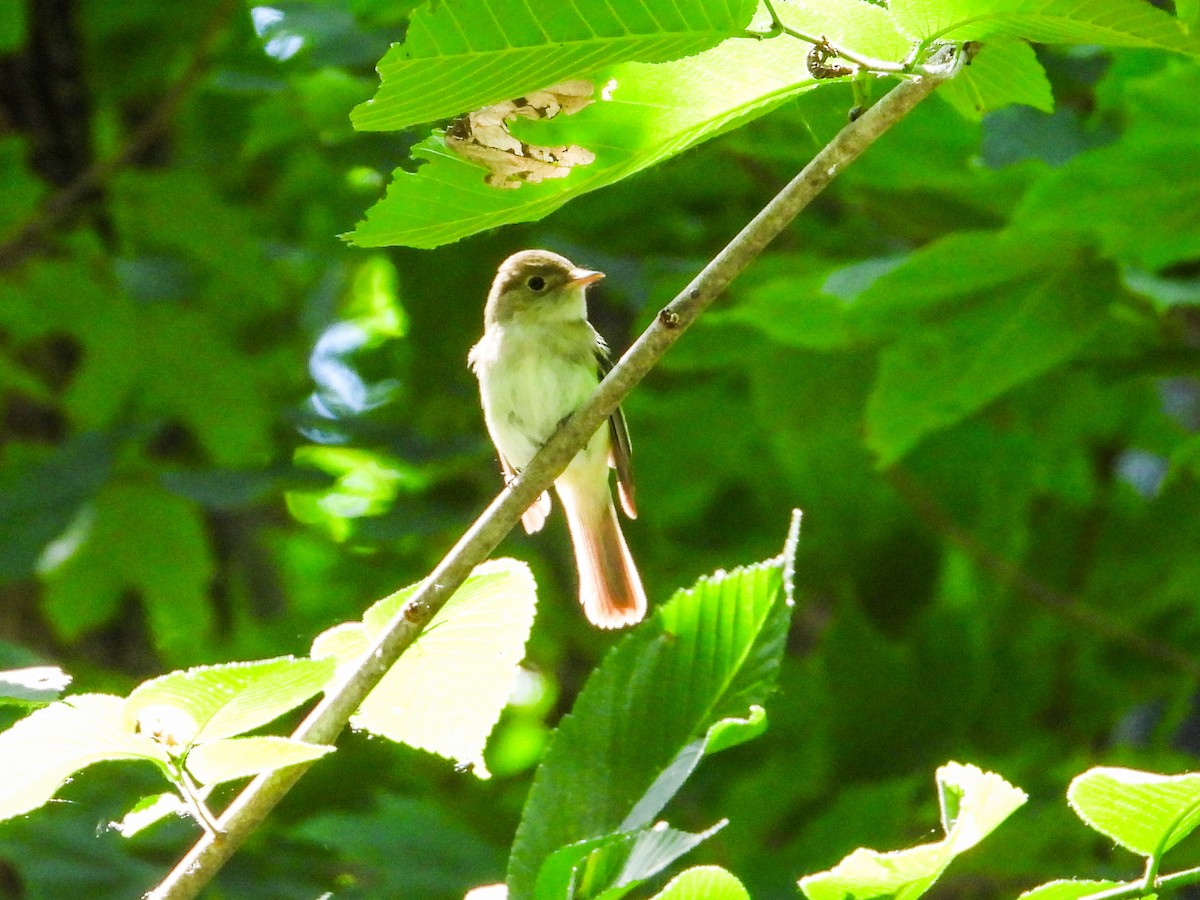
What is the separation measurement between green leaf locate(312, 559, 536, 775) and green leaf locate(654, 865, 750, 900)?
46 centimetres

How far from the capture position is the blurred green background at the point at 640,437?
12.5ft

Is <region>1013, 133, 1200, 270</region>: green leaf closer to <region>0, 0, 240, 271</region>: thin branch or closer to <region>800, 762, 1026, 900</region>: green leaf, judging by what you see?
<region>800, 762, 1026, 900</region>: green leaf

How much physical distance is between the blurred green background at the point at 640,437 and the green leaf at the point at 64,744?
6.61 ft

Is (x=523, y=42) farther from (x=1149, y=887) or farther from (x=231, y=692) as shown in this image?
(x=1149, y=887)

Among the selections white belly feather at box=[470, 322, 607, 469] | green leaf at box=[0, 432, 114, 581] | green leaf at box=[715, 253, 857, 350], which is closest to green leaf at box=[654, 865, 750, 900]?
green leaf at box=[715, 253, 857, 350]

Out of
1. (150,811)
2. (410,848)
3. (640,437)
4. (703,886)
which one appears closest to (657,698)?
(703,886)

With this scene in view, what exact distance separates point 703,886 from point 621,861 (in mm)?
208

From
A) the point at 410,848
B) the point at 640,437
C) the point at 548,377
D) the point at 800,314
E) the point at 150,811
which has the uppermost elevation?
the point at 150,811

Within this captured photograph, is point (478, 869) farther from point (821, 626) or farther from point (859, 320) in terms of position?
point (821, 626)

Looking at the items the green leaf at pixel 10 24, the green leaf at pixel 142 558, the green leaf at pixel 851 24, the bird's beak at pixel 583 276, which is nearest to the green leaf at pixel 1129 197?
the bird's beak at pixel 583 276

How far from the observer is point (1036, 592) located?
5324 mm

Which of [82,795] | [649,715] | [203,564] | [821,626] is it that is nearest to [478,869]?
[82,795]

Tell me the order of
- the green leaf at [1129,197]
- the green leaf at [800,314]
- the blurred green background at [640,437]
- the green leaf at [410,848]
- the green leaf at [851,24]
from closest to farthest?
1. the green leaf at [851,24]
2. the green leaf at [1129,197]
3. the green leaf at [800,314]
4. the blurred green background at [640,437]
5. the green leaf at [410,848]

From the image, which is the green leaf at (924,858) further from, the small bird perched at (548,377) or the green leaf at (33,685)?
the small bird perched at (548,377)
